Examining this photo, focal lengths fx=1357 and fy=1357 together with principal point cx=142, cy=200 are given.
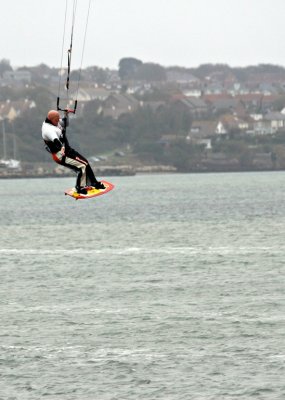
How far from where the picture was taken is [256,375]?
44188 mm

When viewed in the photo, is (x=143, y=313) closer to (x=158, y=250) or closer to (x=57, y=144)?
(x=57, y=144)

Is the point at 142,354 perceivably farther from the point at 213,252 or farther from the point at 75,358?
the point at 213,252

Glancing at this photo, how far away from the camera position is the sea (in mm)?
43875

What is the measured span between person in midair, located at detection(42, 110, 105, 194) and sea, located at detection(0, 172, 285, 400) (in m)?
6.53

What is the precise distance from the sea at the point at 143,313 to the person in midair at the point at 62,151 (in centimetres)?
653

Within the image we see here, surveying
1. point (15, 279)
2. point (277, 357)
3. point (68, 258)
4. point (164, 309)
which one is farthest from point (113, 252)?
point (277, 357)

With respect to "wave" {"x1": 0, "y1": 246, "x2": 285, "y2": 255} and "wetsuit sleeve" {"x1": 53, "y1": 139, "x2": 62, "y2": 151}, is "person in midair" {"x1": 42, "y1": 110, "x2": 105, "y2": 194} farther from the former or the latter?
→ "wave" {"x1": 0, "y1": 246, "x2": 285, "y2": 255}

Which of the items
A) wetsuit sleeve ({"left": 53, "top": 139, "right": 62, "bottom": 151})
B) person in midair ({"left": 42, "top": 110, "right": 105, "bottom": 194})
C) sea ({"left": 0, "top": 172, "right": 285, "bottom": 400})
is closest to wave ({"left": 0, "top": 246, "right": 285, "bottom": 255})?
sea ({"left": 0, "top": 172, "right": 285, "bottom": 400})

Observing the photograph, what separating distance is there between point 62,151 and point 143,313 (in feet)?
58.6

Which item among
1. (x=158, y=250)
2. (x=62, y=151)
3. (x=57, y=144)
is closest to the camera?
(x=57, y=144)

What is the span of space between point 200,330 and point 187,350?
13.3 ft

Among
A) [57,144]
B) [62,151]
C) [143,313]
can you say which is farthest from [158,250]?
[57,144]

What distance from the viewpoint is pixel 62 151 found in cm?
4144

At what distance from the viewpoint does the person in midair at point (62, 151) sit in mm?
40719
